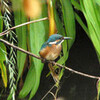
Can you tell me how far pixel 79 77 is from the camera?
4.65 feet

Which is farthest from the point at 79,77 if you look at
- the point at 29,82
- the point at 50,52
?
the point at 50,52

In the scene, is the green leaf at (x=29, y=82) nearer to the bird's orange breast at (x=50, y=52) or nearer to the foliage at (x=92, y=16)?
the foliage at (x=92, y=16)

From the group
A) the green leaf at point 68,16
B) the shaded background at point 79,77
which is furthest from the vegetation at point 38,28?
the shaded background at point 79,77

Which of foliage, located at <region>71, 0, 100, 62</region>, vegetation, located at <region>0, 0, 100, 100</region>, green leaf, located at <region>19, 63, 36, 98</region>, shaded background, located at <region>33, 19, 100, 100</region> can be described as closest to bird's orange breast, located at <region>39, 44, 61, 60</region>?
vegetation, located at <region>0, 0, 100, 100</region>

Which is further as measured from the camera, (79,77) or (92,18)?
(79,77)

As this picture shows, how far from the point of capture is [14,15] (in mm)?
1095

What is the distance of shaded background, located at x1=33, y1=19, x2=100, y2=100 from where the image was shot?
4.43 feet

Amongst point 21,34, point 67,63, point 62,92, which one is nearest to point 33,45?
point 21,34

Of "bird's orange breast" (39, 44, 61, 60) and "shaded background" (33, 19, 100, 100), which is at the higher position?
"bird's orange breast" (39, 44, 61, 60)

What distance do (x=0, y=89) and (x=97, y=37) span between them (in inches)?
21.4

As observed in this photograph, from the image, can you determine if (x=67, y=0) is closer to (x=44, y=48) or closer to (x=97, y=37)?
(x=97, y=37)

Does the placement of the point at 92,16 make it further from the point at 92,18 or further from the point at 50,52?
the point at 50,52

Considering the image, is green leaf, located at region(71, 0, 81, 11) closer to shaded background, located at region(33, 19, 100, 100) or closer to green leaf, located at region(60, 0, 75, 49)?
green leaf, located at region(60, 0, 75, 49)

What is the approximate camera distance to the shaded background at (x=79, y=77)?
1.35 m
